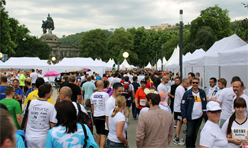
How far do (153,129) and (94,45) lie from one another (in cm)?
6373

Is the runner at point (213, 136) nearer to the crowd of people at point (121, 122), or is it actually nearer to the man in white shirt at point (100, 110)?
the crowd of people at point (121, 122)

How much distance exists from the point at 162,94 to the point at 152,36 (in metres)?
65.7

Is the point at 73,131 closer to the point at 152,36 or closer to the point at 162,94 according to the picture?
the point at 162,94

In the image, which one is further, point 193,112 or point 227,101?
point 193,112

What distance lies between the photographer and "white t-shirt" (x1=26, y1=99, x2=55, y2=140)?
12.5 feet

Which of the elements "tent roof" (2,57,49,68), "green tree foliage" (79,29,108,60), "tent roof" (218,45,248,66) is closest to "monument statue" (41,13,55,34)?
"green tree foliage" (79,29,108,60)

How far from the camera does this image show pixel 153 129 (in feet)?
11.4

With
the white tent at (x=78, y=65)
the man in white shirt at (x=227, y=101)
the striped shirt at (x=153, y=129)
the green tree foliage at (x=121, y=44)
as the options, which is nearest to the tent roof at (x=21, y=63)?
the white tent at (x=78, y=65)

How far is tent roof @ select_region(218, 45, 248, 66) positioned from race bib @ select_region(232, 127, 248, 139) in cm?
345

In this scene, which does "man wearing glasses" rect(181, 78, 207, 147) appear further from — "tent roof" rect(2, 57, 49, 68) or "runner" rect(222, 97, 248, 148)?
"tent roof" rect(2, 57, 49, 68)

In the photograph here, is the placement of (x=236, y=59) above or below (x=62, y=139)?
above

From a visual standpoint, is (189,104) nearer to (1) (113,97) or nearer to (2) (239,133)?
(1) (113,97)

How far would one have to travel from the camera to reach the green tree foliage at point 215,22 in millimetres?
42500

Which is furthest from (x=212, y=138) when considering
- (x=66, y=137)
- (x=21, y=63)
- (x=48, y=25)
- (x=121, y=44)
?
(x=48, y=25)
